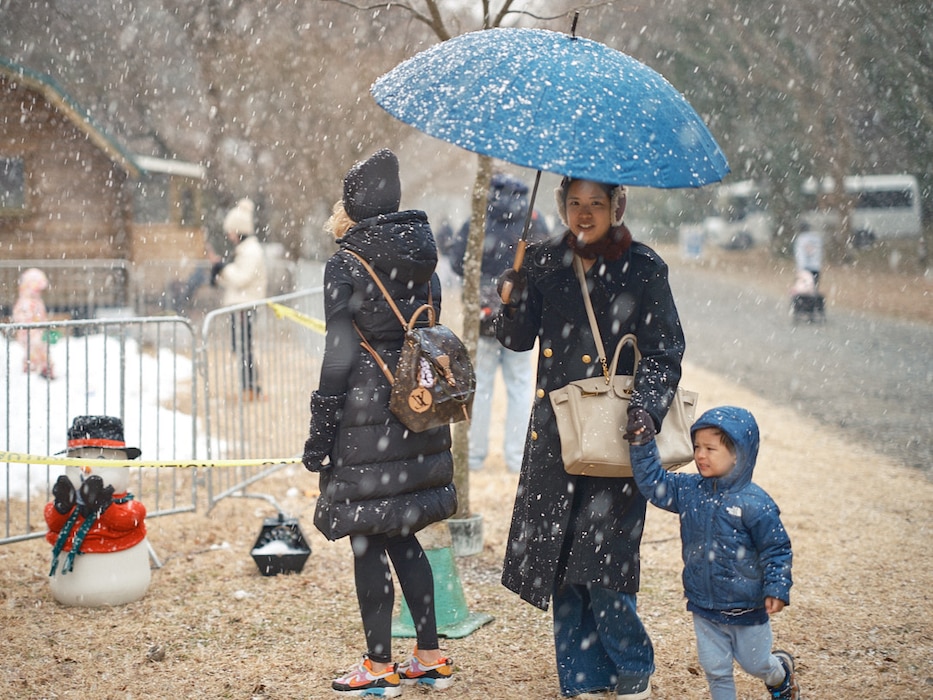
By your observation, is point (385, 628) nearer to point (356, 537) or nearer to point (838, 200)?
point (356, 537)

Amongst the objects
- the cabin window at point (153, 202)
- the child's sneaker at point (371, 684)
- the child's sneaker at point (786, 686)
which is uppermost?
the cabin window at point (153, 202)

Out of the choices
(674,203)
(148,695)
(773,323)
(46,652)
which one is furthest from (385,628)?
(674,203)

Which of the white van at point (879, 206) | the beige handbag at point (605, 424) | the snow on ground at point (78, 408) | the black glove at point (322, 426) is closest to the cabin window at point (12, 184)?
the snow on ground at point (78, 408)

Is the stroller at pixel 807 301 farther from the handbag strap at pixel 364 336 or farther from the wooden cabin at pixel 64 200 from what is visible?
the handbag strap at pixel 364 336

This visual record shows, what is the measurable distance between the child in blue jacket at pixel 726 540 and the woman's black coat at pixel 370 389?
3.14 ft

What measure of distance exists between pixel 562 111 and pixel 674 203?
4610 cm

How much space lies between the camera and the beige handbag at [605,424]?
3.71 m

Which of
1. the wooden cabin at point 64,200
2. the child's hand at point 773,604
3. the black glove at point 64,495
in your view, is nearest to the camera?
the child's hand at point 773,604

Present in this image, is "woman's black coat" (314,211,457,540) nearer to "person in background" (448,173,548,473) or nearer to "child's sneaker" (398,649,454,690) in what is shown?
"child's sneaker" (398,649,454,690)

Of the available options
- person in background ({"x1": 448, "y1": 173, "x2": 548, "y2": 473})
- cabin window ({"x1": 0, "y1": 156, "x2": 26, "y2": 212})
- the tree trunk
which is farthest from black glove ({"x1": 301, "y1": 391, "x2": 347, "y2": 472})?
cabin window ({"x1": 0, "y1": 156, "x2": 26, "y2": 212})

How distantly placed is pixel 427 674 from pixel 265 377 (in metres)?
4.85

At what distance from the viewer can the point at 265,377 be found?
8773 millimetres

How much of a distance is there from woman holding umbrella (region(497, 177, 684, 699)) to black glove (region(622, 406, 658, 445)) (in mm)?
68

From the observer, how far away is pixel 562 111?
3379 millimetres
